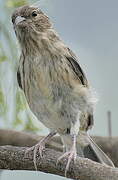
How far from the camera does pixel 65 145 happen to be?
1673 mm

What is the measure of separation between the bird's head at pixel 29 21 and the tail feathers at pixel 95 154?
487 mm

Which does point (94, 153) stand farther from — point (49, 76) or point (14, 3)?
point (14, 3)

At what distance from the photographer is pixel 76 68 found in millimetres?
1517

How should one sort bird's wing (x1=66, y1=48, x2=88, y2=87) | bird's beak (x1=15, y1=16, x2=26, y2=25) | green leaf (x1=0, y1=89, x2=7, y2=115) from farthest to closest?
1. green leaf (x1=0, y1=89, x2=7, y2=115)
2. bird's wing (x1=66, y1=48, x2=88, y2=87)
3. bird's beak (x1=15, y1=16, x2=26, y2=25)

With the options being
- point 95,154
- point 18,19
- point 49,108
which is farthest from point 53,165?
point 18,19

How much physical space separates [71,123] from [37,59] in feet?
0.87

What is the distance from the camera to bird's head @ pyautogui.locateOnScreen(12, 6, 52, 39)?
4.58ft

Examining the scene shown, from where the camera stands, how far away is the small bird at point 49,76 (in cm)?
141

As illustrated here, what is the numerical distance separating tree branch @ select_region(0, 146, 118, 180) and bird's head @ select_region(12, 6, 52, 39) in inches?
16.0

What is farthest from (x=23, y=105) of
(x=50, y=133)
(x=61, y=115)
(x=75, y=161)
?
(x=75, y=161)

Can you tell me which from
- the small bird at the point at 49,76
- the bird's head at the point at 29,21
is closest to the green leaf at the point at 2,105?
the small bird at the point at 49,76

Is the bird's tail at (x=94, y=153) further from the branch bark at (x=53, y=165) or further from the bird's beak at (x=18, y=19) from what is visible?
the bird's beak at (x=18, y=19)

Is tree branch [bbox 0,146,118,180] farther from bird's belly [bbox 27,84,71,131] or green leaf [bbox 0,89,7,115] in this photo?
green leaf [bbox 0,89,7,115]

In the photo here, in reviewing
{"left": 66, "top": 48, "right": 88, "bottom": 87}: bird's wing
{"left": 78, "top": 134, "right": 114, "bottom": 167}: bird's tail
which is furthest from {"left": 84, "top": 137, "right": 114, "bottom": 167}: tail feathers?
{"left": 66, "top": 48, "right": 88, "bottom": 87}: bird's wing
